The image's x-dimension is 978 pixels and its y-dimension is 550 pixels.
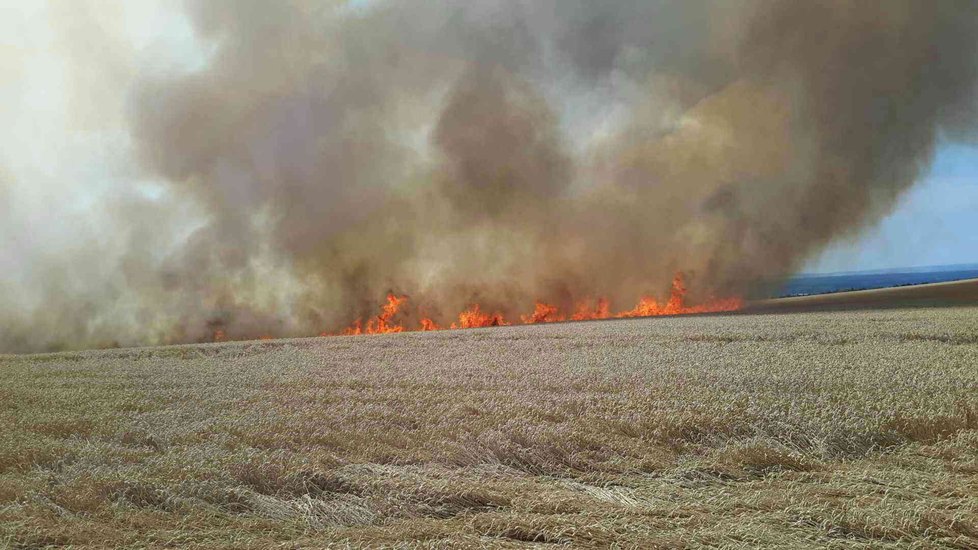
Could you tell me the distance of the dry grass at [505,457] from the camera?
12.3ft

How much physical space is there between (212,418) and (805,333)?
12882mm

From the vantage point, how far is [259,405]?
7246 mm

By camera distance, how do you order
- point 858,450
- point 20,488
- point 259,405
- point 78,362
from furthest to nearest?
point 78,362 → point 259,405 → point 858,450 → point 20,488

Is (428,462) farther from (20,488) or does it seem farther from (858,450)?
(858,450)

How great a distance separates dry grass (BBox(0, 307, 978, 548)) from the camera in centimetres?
376

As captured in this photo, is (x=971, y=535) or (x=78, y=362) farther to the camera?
(x=78, y=362)

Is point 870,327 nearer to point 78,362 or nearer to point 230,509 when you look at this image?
point 230,509

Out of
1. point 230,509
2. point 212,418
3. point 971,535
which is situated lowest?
point 971,535

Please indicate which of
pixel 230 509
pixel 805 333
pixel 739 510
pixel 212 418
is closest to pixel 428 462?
pixel 230 509

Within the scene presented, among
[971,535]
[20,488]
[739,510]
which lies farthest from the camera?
[20,488]

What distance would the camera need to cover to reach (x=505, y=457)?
5.21 meters

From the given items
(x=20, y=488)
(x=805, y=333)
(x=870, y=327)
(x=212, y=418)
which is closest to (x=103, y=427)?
(x=212, y=418)

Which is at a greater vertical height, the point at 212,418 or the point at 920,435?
the point at 212,418

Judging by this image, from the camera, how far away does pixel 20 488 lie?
14.5 feet
